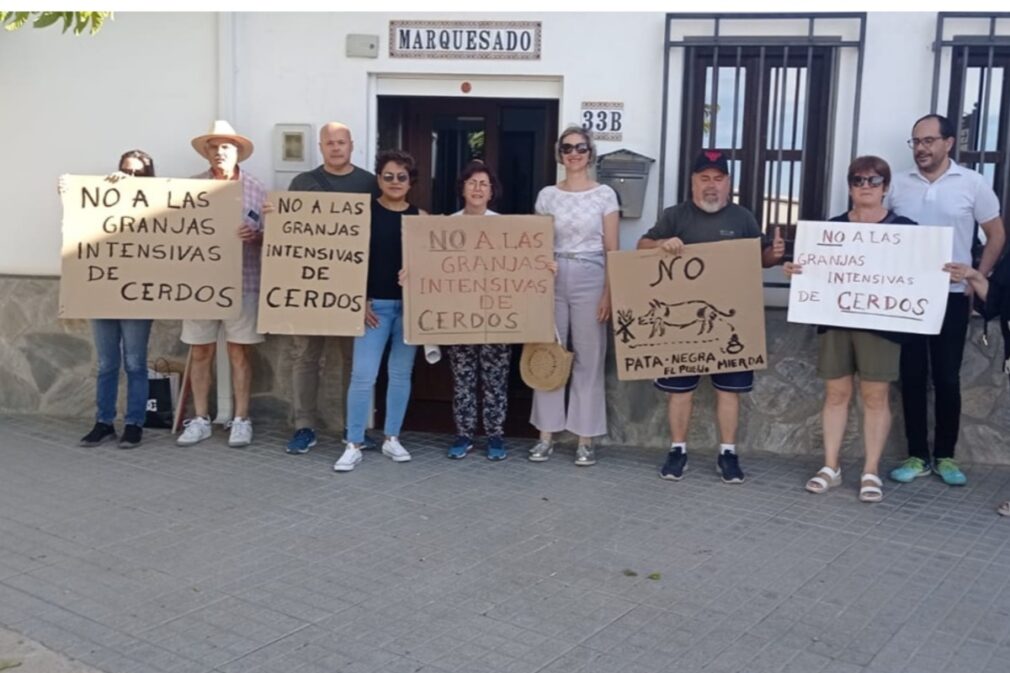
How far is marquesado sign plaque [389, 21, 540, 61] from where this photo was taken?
20.6 feet

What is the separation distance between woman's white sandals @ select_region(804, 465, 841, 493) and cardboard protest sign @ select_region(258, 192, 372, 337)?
2698 millimetres

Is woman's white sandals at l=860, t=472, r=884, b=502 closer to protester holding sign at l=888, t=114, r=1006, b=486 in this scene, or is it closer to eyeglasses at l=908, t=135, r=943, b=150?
protester holding sign at l=888, t=114, r=1006, b=486

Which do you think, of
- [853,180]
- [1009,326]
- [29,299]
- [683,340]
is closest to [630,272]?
[683,340]

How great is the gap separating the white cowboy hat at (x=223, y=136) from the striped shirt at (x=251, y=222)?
0.14 m

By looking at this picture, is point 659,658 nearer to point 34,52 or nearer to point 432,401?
point 432,401

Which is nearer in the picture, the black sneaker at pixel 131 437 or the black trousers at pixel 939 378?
the black trousers at pixel 939 378

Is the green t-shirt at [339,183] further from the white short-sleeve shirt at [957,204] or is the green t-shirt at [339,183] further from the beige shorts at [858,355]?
the white short-sleeve shirt at [957,204]

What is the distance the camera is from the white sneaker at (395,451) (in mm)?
5949

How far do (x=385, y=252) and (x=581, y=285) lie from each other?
1.17m

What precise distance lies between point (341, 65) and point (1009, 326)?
4.29 meters


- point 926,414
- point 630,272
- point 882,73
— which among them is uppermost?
point 882,73

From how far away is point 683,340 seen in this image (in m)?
5.61

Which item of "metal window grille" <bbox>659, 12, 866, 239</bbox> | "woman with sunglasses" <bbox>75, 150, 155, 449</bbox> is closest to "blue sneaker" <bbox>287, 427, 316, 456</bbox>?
"woman with sunglasses" <bbox>75, 150, 155, 449</bbox>

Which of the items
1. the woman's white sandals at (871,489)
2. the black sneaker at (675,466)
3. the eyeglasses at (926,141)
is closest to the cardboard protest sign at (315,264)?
the black sneaker at (675,466)
